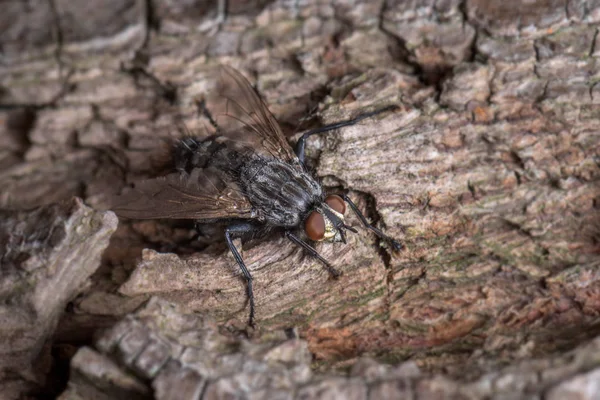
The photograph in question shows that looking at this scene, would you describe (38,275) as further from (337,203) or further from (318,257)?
(337,203)

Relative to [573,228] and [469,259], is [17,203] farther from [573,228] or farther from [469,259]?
[573,228]

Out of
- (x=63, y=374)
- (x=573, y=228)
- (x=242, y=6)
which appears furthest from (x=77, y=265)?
(x=573, y=228)

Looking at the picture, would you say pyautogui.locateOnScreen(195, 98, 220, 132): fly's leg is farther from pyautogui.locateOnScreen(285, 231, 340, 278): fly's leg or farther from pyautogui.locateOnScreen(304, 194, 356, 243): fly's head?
pyautogui.locateOnScreen(285, 231, 340, 278): fly's leg

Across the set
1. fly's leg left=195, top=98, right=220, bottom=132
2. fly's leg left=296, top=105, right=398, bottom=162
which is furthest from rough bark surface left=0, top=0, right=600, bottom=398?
fly's leg left=195, top=98, right=220, bottom=132

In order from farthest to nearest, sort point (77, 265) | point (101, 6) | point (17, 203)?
point (17, 203), point (101, 6), point (77, 265)

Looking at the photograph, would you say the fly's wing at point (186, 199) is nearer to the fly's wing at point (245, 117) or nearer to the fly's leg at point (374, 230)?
the fly's wing at point (245, 117)

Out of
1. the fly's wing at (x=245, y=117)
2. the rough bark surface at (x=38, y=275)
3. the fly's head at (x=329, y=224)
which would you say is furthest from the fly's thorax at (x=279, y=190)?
the rough bark surface at (x=38, y=275)
